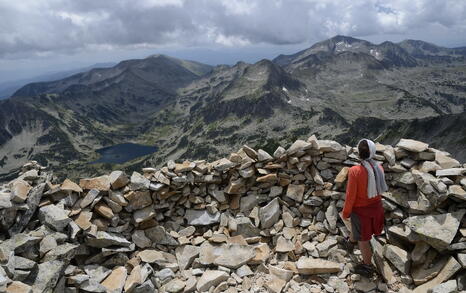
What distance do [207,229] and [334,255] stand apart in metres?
4.56

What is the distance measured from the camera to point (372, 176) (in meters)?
8.99

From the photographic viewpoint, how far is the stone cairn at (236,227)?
28.6ft

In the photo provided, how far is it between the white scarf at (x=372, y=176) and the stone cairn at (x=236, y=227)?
154 centimetres

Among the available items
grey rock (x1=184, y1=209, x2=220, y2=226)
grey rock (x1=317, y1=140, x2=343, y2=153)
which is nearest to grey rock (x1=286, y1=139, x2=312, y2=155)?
grey rock (x1=317, y1=140, x2=343, y2=153)

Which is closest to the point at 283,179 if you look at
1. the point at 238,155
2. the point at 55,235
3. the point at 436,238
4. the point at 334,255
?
the point at 238,155

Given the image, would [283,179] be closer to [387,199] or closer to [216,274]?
[387,199]

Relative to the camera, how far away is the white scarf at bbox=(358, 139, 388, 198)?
8913 mm

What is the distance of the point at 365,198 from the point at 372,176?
0.67m

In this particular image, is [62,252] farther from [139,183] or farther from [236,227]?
[236,227]

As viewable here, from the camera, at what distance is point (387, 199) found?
1076 cm

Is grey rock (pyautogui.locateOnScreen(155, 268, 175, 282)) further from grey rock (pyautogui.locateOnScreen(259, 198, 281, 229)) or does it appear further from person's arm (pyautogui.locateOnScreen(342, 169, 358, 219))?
person's arm (pyautogui.locateOnScreen(342, 169, 358, 219))

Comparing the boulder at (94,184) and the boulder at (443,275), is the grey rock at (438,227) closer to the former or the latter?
the boulder at (443,275)

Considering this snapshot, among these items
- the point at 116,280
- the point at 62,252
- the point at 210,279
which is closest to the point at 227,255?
the point at 210,279

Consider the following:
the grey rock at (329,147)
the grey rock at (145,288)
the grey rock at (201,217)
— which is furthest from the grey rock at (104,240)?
→ the grey rock at (329,147)
